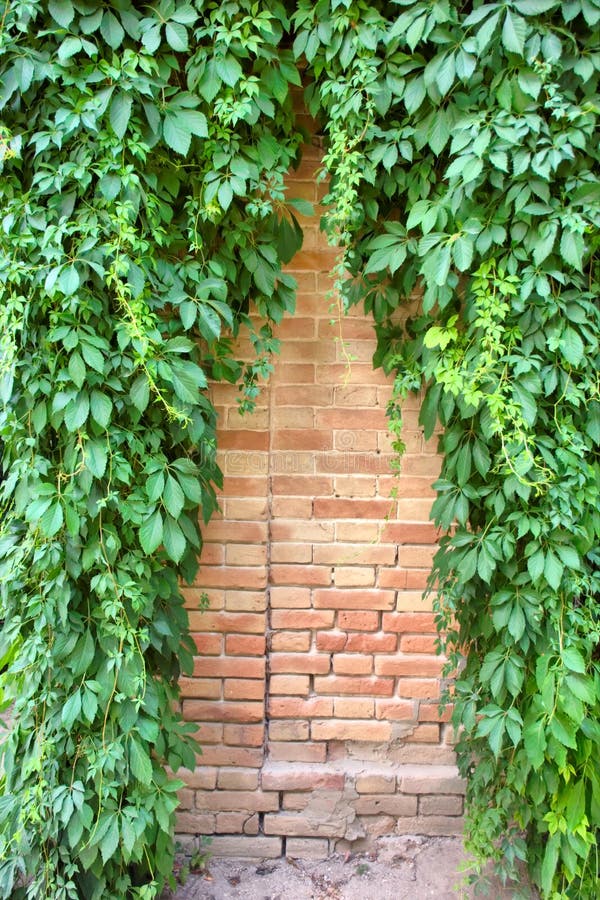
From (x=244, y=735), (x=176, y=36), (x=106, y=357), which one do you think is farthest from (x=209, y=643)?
(x=176, y=36)

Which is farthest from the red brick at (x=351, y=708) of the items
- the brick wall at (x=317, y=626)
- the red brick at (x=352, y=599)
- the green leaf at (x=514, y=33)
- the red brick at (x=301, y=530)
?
the green leaf at (x=514, y=33)

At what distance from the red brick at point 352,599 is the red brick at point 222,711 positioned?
1.40 feet

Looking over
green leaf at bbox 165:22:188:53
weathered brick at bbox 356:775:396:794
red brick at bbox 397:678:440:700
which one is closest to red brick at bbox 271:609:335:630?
red brick at bbox 397:678:440:700

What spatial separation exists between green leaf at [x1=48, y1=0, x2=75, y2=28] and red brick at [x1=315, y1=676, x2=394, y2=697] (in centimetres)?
216

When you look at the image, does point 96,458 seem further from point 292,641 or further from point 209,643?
point 292,641

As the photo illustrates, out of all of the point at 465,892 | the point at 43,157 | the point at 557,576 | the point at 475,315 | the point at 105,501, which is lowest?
the point at 465,892

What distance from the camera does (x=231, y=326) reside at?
2.33 m

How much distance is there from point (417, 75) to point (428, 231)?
1.45 ft

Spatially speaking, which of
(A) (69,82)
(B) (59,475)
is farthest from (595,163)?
(B) (59,475)

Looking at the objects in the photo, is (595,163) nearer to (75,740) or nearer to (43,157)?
(43,157)

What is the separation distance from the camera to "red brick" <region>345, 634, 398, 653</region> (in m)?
2.65

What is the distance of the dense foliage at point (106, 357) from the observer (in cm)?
204

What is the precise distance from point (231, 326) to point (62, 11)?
94 cm

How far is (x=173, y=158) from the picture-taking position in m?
2.23
